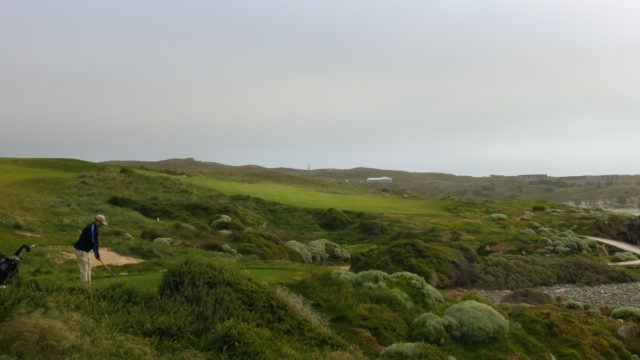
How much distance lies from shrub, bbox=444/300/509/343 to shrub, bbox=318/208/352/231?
29.8m

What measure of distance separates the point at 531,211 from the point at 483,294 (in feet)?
155

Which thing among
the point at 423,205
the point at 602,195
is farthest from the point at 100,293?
the point at 602,195

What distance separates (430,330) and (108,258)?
12610 millimetres

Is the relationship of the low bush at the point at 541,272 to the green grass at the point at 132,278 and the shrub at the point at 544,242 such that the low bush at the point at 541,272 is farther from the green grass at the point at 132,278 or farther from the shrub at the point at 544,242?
the green grass at the point at 132,278

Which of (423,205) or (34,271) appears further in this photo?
(423,205)

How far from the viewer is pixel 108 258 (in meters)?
17.7

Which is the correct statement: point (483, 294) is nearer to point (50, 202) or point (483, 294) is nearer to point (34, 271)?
point (34, 271)

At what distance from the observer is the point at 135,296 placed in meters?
9.99

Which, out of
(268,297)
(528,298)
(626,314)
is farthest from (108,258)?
(626,314)

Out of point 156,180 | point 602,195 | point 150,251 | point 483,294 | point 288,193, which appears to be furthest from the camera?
point 602,195

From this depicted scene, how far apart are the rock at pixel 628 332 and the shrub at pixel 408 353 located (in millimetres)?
7998

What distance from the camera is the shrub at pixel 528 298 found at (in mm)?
19062

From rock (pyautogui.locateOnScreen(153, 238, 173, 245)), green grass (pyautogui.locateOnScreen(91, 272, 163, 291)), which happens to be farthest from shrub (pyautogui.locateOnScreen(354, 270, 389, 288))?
rock (pyautogui.locateOnScreen(153, 238, 173, 245))

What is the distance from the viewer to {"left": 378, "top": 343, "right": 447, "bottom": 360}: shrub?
33.2 ft
